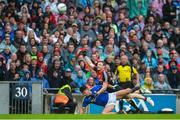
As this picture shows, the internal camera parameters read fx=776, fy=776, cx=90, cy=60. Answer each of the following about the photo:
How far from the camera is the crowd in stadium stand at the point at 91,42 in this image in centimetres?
2103

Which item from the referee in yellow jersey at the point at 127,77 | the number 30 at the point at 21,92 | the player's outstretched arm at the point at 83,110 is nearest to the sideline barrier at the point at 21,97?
the number 30 at the point at 21,92

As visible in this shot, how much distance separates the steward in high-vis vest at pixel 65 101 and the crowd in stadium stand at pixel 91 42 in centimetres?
42

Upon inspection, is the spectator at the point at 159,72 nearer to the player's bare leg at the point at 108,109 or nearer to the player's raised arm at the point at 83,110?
the player's bare leg at the point at 108,109

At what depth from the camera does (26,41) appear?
2219 cm

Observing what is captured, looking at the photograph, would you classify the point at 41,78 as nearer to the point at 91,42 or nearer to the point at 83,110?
the point at 83,110

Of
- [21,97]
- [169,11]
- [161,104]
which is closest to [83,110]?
[21,97]

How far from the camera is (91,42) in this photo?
74.0 feet

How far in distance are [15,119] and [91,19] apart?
7240mm

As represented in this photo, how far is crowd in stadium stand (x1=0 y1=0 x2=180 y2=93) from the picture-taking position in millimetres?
21031

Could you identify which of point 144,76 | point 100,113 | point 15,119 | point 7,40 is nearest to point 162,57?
point 144,76

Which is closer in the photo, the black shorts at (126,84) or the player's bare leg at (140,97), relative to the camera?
the player's bare leg at (140,97)

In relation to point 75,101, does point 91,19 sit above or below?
above

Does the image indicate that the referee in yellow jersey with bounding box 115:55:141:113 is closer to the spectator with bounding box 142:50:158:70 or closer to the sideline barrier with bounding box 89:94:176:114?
the sideline barrier with bounding box 89:94:176:114

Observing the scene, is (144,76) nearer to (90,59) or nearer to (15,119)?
(90,59)
